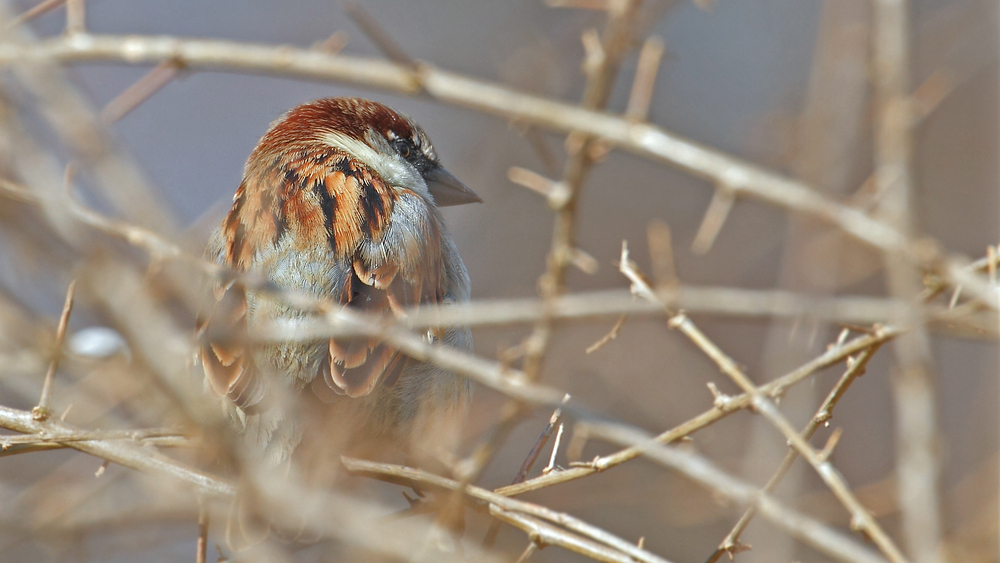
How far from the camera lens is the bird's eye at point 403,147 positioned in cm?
518

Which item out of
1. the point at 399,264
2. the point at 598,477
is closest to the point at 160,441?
the point at 399,264

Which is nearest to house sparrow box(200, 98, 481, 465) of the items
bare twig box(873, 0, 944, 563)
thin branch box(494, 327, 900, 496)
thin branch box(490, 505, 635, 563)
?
thin branch box(490, 505, 635, 563)

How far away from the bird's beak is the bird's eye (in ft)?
0.54

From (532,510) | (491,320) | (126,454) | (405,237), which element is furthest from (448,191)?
(491,320)

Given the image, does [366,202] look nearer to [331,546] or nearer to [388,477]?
[388,477]

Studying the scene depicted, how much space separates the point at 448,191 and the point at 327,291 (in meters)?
1.67

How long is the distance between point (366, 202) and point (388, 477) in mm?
1406

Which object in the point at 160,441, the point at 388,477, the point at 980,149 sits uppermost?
the point at 980,149

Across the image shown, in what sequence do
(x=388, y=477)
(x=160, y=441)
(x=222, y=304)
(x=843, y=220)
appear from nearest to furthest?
(x=843, y=220)
(x=160, y=441)
(x=388, y=477)
(x=222, y=304)

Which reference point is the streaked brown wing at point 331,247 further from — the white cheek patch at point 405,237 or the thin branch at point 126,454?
the thin branch at point 126,454

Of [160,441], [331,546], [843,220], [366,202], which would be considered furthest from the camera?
[366,202]

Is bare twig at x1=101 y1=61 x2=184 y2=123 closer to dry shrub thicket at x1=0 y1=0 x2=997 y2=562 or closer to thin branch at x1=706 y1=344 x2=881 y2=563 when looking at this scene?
dry shrub thicket at x1=0 y1=0 x2=997 y2=562

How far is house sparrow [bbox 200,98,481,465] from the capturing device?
3418 millimetres

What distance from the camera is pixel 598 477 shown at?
5016 mm
